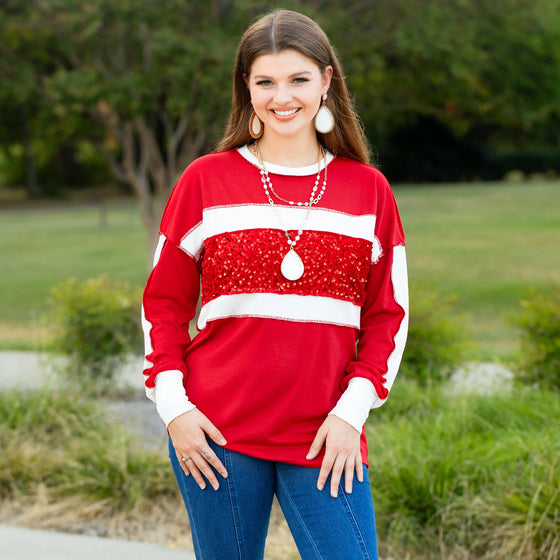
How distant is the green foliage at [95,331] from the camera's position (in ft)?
19.3

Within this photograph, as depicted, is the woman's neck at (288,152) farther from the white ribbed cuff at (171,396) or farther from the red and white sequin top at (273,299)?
the white ribbed cuff at (171,396)

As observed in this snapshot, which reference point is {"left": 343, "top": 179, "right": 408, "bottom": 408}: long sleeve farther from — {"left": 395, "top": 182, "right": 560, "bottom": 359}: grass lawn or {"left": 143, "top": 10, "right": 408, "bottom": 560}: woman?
{"left": 395, "top": 182, "right": 560, "bottom": 359}: grass lawn

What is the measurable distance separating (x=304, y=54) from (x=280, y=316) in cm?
63

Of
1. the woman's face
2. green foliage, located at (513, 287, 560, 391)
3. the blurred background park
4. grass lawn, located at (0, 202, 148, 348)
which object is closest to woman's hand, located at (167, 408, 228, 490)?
the woman's face

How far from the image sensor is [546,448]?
3.64m

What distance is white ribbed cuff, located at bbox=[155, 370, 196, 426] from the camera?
197cm

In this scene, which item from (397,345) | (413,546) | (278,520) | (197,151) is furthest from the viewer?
(197,151)

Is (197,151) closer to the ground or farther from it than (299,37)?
closer to the ground

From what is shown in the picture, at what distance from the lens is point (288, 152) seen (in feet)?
6.87

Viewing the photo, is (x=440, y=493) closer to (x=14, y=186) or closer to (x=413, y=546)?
(x=413, y=546)

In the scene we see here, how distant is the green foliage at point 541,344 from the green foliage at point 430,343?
0.46m

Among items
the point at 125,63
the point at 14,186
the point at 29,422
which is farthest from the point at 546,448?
the point at 14,186

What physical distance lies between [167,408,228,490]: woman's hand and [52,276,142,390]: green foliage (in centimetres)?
391

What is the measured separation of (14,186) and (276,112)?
46.2 meters
